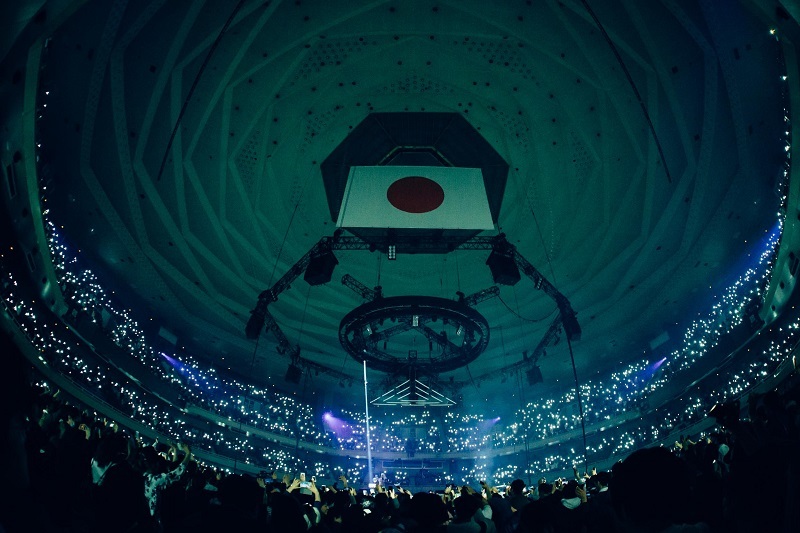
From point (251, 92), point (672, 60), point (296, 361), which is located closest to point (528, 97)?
point (672, 60)

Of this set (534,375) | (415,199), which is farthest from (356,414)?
(415,199)

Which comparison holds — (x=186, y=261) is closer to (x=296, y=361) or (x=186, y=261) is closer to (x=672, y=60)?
(x=296, y=361)

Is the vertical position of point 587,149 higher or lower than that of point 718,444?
higher

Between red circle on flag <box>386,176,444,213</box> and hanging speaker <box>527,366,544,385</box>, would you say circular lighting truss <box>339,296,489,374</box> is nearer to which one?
red circle on flag <box>386,176,444,213</box>

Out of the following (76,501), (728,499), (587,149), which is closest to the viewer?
A: (728,499)

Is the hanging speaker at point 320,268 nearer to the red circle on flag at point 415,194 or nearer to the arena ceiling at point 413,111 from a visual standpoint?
the red circle on flag at point 415,194

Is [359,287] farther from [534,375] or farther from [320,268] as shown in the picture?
[534,375]

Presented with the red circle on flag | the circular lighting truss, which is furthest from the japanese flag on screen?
the circular lighting truss
